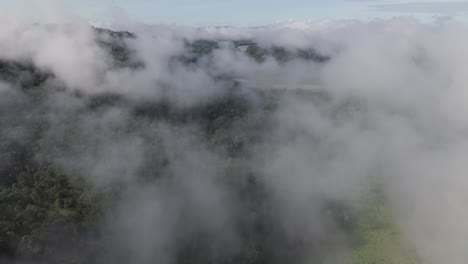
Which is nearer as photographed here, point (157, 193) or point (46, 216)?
point (46, 216)

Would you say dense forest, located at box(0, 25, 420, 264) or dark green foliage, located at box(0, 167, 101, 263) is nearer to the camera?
dark green foliage, located at box(0, 167, 101, 263)

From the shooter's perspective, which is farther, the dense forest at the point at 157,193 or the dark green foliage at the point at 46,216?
the dense forest at the point at 157,193

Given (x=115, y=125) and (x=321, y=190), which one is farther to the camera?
(x=115, y=125)

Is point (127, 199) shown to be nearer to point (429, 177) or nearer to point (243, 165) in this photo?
point (243, 165)

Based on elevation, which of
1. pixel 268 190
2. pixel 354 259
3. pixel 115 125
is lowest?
pixel 354 259

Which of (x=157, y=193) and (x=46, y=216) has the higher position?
(x=46, y=216)

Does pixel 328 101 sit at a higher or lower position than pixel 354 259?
higher

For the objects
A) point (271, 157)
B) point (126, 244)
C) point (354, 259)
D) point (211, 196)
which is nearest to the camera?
point (126, 244)

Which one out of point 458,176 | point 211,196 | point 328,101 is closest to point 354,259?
point 211,196
